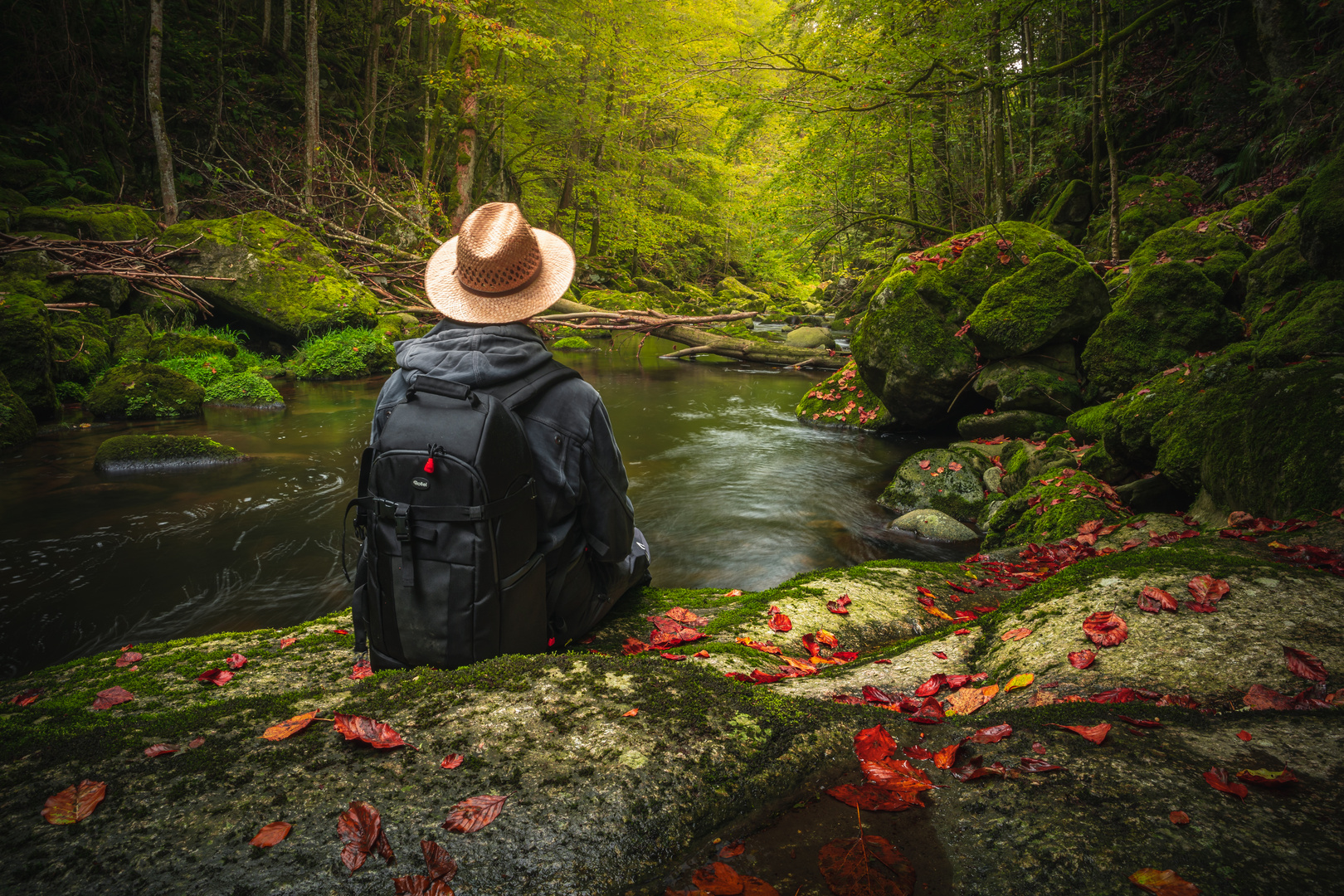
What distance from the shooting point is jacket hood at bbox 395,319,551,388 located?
2.39 meters

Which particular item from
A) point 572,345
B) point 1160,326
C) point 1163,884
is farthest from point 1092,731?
point 572,345

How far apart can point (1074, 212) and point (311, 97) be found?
17.7m

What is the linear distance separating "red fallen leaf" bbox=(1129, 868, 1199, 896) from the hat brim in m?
2.57

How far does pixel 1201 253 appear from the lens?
24.4ft

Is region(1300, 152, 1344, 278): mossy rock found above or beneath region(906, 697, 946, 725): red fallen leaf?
above

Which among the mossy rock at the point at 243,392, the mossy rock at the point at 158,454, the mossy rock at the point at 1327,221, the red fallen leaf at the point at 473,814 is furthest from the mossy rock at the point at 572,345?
the red fallen leaf at the point at 473,814

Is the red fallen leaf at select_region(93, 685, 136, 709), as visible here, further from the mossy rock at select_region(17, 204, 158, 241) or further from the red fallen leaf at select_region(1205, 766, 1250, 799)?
the mossy rock at select_region(17, 204, 158, 241)

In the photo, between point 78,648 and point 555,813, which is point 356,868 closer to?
point 555,813

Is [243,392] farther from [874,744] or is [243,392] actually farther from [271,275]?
[874,744]

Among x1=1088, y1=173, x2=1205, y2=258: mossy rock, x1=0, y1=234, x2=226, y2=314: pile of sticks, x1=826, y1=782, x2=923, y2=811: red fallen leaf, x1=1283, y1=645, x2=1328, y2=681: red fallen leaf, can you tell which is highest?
x1=0, y1=234, x2=226, y2=314: pile of sticks

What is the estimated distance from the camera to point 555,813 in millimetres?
1495

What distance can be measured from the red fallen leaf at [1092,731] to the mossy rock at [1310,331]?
4364 millimetres

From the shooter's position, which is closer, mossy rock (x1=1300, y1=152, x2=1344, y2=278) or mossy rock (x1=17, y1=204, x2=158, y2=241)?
mossy rock (x1=1300, y1=152, x2=1344, y2=278)

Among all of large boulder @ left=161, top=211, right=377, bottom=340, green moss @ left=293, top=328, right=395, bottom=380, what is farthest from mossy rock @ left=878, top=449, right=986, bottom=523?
large boulder @ left=161, top=211, right=377, bottom=340
